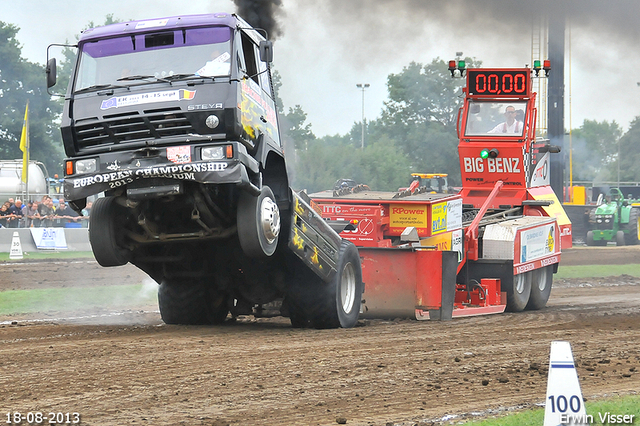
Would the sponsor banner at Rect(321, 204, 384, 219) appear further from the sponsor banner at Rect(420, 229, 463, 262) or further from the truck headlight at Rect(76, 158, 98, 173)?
the truck headlight at Rect(76, 158, 98, 173)

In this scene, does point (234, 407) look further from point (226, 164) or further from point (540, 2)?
point (540, 2)

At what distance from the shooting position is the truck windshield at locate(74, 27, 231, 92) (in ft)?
27.0

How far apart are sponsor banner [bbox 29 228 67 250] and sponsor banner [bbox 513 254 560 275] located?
1601 cm

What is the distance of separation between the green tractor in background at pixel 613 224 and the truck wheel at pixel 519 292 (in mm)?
20275

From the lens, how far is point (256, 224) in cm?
814

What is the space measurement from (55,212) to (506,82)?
1934 centimetres

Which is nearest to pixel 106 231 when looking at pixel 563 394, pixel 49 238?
pixel 563 394

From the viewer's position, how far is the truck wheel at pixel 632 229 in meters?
33.2

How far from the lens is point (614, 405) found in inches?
227

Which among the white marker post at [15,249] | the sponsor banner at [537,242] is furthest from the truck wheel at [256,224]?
the white marker post at [15,249]

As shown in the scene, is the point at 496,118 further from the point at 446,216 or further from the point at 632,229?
the point at 632,229

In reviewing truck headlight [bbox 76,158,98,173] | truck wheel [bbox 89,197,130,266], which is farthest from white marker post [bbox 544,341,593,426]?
truck wheel [bbox 89,197,130,266]

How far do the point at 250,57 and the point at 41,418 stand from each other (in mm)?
4608

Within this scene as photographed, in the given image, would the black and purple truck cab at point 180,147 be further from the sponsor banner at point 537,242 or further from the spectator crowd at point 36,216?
the spectator crowd at point 36,216
